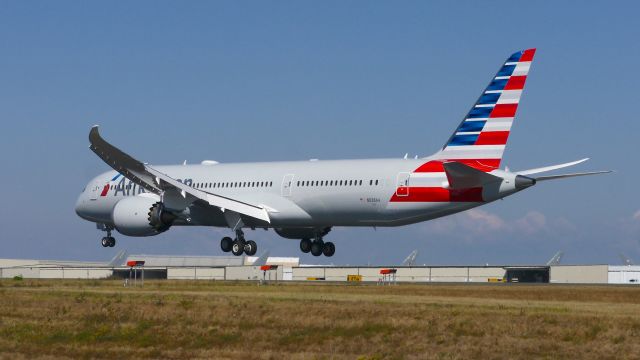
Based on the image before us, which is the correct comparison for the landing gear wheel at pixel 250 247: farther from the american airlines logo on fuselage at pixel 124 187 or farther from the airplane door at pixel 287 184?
the american airlines logo on fuselage at pixel 124 187

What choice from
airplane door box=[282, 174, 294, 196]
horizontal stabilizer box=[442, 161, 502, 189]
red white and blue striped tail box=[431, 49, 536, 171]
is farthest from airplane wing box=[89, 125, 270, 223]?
horizontal stabilizer box=[442, 161, 502, 189]

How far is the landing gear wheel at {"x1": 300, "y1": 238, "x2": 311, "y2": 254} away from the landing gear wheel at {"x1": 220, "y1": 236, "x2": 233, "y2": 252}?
206 inches

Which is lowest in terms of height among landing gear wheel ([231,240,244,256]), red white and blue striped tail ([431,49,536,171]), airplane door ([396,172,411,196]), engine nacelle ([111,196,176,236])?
landing gear wheel ([231,240,244,256])

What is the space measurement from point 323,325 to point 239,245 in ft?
77.3

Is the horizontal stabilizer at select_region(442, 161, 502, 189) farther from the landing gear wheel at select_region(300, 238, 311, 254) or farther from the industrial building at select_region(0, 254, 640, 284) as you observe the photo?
the industrial building at select_region(0, 254, 640, 284)

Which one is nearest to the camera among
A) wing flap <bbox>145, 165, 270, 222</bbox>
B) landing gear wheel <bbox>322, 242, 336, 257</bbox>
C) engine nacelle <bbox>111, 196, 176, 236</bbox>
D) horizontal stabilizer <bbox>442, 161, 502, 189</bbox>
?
horizontal stabilizer <bbox>442, 161, 502, 189</bbox>

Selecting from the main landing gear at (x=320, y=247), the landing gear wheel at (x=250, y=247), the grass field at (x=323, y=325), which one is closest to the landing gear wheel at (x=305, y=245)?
the main landing gear at (x=320, y=247)

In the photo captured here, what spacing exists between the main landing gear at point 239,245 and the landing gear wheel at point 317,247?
4.80m

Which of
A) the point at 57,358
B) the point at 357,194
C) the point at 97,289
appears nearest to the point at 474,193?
the point at 357,194

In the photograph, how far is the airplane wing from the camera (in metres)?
54.1

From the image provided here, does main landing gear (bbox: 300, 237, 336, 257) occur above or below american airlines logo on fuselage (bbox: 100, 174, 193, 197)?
below

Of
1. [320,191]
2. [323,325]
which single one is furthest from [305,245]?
[323,325]

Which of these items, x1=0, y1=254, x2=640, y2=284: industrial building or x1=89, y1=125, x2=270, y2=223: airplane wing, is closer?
x1=89, y1=125, x2=270, y2=223: airplane wing

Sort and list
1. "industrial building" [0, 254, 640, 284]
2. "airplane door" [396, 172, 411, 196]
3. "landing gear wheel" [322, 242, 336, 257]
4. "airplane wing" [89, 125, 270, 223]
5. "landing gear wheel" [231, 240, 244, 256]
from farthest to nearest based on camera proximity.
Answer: "industrial building" [0, 254, 640, 284]
"landing gear wheel" [322, 242, 336, 257]
"landing gear wheel" [231, 240, 244, 256]
"airplane wing" [89, 125, 270, 223]
"airplane door" [396, 172, 411, 196]
